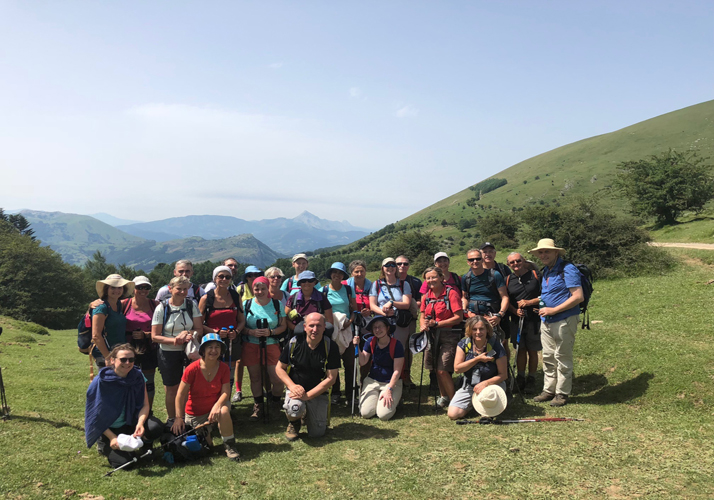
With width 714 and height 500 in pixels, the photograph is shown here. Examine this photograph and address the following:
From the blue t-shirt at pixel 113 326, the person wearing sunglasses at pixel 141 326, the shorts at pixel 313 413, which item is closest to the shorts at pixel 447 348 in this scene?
the shorts at pixel 313 413

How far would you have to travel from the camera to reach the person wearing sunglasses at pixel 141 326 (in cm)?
681

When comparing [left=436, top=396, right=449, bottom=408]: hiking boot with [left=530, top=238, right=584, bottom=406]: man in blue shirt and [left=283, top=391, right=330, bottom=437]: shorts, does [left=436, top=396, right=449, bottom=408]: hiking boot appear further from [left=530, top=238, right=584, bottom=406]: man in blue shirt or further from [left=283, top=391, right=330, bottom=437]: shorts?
[left=283, top=391, right=330, bottom=437]: shorts

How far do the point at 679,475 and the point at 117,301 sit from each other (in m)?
8.25

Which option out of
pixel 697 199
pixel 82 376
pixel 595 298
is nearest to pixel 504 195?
pixel 697 199

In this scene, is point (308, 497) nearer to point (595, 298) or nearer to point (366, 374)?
point (366, 374)

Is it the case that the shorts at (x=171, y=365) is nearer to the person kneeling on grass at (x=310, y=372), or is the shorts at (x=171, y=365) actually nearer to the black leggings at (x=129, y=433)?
the black leggings at (x=129, y=433)

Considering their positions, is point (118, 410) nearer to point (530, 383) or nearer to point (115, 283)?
point (115, 283)

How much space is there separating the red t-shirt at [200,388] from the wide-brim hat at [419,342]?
3.48 m

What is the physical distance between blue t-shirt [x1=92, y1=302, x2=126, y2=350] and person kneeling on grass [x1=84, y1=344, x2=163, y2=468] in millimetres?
907

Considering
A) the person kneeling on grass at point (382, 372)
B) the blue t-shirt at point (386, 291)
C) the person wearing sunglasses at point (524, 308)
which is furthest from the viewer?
the person wearing sunglasses at point (524, 308)

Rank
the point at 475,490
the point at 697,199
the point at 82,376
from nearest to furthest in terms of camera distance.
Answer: the point at 475,490 < the point at 82,376 < the point at 697,199

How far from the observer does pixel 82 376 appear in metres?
12.7

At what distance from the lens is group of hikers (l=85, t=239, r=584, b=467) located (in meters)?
5.83

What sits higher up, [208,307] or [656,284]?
[208,307]
